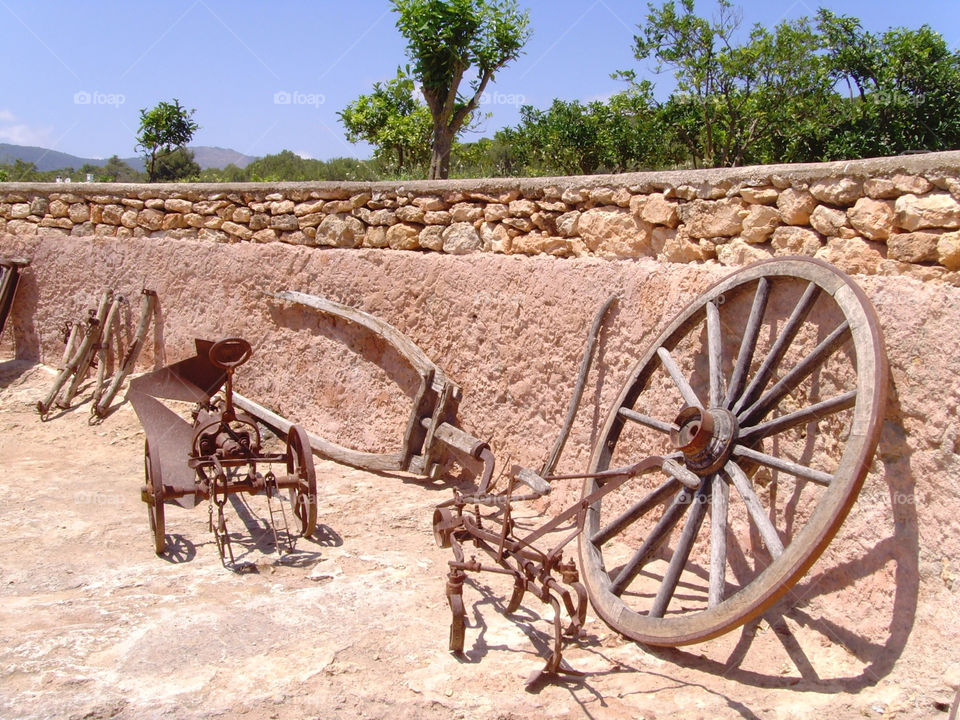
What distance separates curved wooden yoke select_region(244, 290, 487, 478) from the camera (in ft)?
15.6

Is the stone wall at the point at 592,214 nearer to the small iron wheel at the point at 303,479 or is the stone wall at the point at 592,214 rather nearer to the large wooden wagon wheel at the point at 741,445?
the large wooden wagon wheel at the point at 741,445

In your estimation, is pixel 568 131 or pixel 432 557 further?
pixel 568 131

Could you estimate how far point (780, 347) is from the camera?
3088 mm

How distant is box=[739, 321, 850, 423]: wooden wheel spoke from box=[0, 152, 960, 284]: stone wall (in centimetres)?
38

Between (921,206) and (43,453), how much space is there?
5486 millimetres

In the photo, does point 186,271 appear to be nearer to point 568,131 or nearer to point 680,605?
point 680,605

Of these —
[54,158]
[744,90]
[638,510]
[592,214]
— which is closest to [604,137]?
[744,90]

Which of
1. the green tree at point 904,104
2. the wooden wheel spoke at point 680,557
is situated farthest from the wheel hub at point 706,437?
the green tree at point 904,104

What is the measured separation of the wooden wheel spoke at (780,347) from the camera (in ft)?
9.90

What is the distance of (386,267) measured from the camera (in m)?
5.27

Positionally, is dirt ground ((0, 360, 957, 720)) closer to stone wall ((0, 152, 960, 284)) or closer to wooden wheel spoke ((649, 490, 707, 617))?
wooden wheel spoke ((649, 490, 707, 617))

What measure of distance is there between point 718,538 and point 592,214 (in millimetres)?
1977

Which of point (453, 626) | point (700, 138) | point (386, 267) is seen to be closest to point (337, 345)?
point (386, 267)

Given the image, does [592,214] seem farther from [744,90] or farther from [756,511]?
[744,90]
